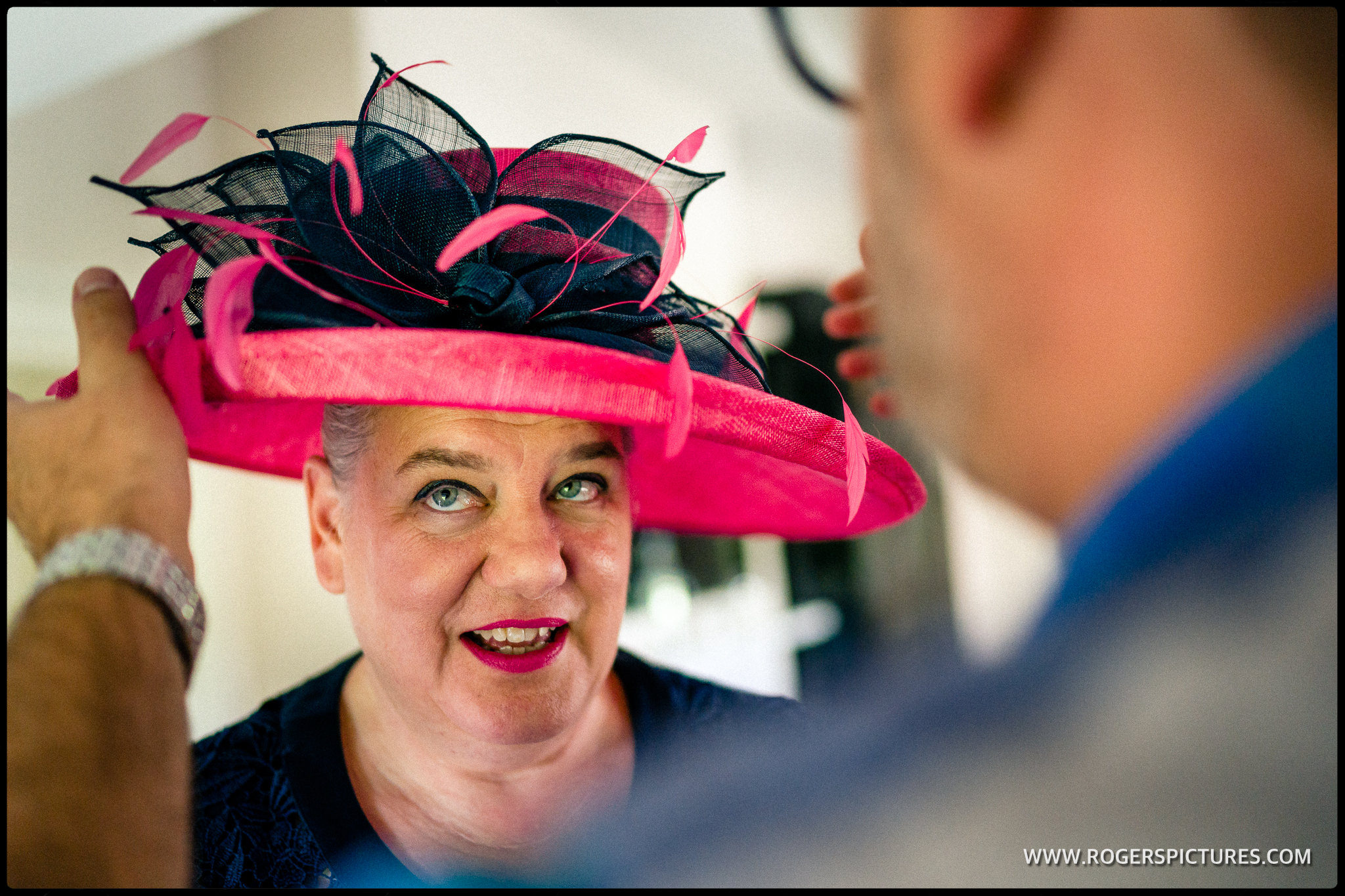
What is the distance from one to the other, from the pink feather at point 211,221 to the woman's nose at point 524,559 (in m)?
0.39

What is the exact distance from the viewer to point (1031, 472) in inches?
13.8

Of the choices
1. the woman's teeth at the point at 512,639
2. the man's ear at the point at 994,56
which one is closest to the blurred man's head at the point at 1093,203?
the man's ear at the point at 994,56

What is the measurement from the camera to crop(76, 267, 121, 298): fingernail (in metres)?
0.70

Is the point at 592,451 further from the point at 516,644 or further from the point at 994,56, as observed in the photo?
the point at 994,56

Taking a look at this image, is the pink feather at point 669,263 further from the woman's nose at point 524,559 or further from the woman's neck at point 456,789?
the woman's neck at point 456,789

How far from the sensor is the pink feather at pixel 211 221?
0.71m

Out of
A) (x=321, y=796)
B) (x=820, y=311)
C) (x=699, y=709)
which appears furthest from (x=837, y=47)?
(x=321, y=796)

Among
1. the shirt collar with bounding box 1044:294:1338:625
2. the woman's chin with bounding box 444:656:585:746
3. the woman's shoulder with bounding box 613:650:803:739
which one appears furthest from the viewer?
the woman's shoulder with bounding box 613:650:803:739

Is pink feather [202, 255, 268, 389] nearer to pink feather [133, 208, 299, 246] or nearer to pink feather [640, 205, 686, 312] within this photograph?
pink feather [133, 208, 299, 246]

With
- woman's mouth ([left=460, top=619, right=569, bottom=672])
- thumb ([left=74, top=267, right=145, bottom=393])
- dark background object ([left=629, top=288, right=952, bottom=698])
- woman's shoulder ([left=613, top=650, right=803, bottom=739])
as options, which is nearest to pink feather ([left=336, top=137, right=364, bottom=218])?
thumb ([left=74, top=267, right=145, bottom=393])

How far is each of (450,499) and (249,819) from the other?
0.47 metres

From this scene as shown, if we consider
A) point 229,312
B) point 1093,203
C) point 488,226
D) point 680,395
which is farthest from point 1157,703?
point 229,312

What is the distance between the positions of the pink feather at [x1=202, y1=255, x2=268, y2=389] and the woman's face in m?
0.24

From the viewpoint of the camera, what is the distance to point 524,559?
883 mm
